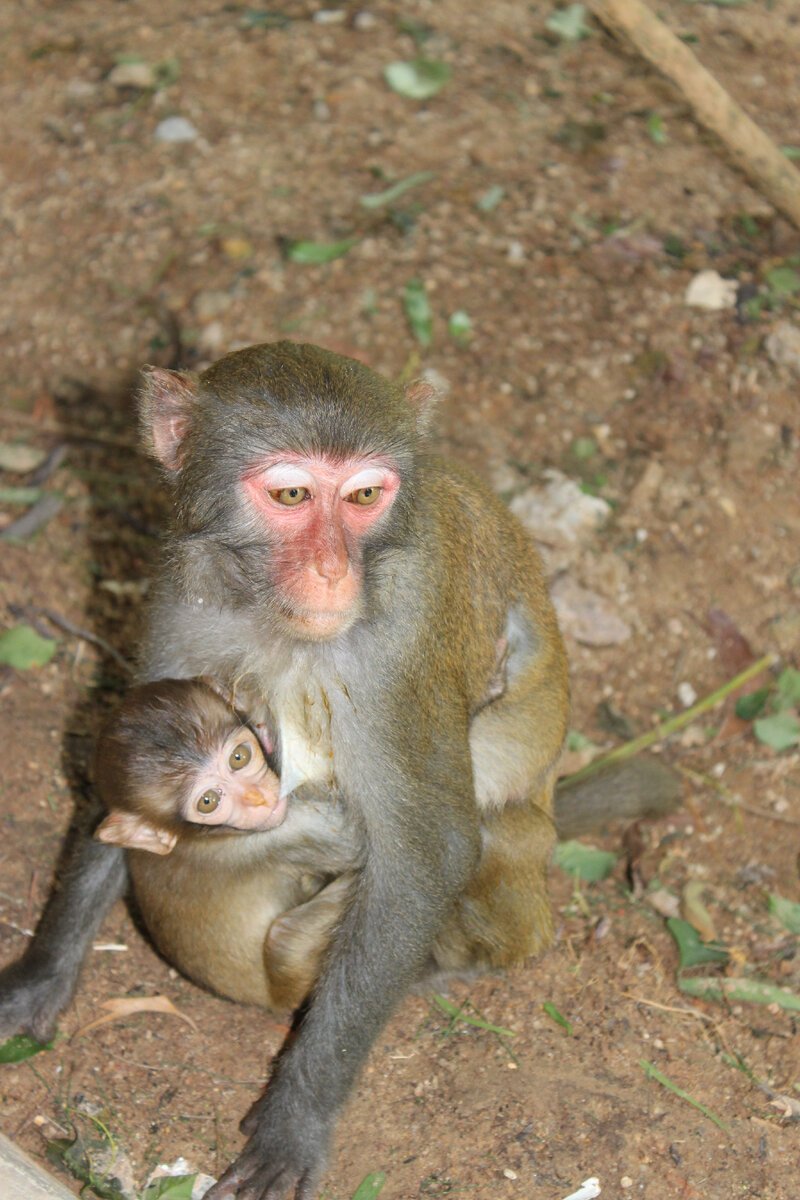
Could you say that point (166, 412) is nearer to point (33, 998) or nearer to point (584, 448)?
point (33, 998)

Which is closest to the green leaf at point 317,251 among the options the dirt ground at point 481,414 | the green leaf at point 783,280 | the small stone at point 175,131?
the dirt ground at point 481,414

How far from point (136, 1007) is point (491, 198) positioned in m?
4.58

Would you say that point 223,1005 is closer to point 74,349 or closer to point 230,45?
point 74,349

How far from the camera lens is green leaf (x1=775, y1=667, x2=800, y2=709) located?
16.9 feet

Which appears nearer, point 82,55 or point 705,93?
point 705,93

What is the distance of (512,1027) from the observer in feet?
12.8

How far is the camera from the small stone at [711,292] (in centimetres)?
607

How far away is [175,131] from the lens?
22.2 ft

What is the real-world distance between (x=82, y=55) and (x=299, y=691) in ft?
17.9

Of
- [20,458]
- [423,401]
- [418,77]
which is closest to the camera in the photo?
[423,401]

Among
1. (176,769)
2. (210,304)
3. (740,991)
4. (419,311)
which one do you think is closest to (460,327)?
(419,311)

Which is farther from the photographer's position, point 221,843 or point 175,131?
point 175,131

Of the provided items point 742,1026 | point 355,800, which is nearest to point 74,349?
point 355,800

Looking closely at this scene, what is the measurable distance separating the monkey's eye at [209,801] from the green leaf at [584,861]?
161 cm
